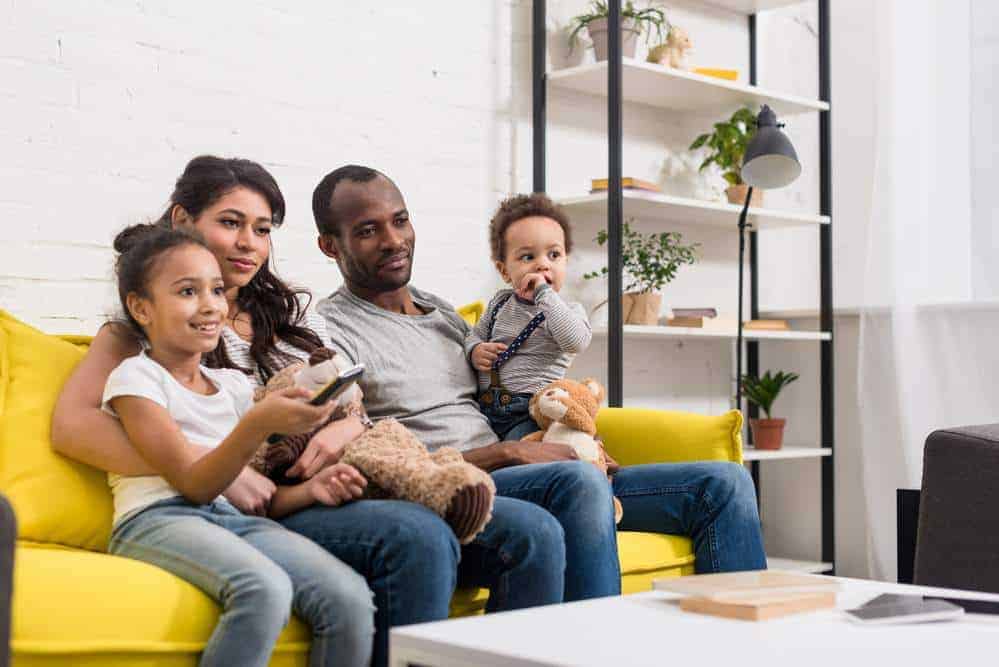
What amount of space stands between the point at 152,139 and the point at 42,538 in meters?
1.10

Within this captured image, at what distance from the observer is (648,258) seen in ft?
11.5

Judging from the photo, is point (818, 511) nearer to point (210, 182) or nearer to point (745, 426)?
point (745, 426)

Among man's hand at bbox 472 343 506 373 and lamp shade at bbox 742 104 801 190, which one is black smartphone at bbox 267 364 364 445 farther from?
lamp shade at bbox 742 104 801 190

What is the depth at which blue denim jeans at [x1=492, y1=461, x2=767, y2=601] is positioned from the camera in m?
2.04

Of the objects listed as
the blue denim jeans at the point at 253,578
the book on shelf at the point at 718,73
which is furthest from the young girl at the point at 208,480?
the book on shelf at the point at 718,73

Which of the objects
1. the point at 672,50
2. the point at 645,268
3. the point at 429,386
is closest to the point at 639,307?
the point at 645,268

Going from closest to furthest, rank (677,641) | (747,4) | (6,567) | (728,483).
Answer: (677,641)
(6,567)
(728,483)
(747,4)

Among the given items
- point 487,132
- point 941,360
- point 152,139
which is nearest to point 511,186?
point 487,132

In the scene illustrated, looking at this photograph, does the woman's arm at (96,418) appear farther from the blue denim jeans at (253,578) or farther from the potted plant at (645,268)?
the potted plant at (645,268)

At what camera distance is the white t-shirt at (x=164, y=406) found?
1799mm

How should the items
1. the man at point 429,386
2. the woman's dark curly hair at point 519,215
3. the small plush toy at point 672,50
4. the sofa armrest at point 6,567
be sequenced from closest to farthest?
the sofa armrest at point 6,567 → the man at point 429,386 → the woman's dark curly hair at point 519,215 → the small plush toy at point 672,50

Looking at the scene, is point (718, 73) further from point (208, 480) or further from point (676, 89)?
point (208, 480)

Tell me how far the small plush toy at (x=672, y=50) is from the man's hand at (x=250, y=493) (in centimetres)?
204

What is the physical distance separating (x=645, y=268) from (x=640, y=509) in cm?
123
